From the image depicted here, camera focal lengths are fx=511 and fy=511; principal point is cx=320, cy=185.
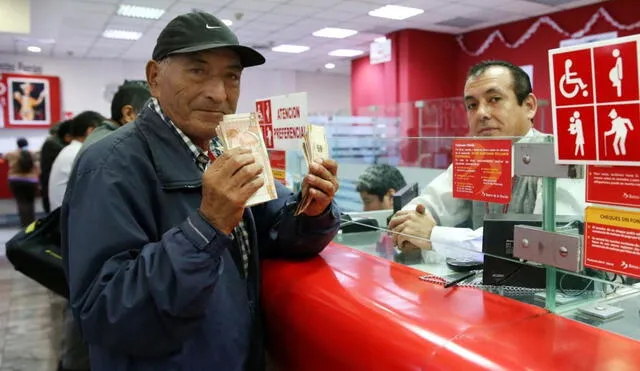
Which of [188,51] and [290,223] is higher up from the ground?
[188,51]

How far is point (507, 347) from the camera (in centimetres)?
86

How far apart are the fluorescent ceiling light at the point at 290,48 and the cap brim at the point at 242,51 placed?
35.1 feet

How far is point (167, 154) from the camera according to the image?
1162 millimetres

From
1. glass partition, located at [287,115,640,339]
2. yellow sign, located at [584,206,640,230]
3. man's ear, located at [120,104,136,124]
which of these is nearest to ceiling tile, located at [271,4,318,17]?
man's ear, located at [120,104,136,124]

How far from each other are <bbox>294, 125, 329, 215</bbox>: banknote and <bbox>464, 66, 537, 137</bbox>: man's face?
116 cm

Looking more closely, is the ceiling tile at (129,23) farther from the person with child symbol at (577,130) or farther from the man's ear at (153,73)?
the person with child symbol at (577,130)

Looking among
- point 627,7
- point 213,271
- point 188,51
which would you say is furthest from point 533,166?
point 627,7

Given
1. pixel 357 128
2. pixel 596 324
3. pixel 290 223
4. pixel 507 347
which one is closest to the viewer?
pixel 507 347

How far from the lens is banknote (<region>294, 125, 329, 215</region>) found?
130 cm

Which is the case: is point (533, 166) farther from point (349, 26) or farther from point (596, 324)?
point (349, 26)

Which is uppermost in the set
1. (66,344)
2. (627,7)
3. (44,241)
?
(627,7)

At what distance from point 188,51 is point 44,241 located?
176cm

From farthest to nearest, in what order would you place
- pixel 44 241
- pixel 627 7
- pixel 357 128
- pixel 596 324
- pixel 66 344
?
pixel 357 128
pixel 627 7
pixel 66 344
pixel 44 241
pixel 596 324

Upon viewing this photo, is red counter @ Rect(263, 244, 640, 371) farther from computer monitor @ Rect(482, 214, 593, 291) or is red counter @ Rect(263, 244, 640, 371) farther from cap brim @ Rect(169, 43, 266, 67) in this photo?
cap brim @ Rect(169, 43, 266, 67)
